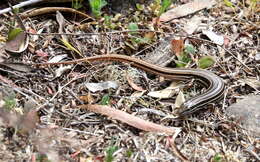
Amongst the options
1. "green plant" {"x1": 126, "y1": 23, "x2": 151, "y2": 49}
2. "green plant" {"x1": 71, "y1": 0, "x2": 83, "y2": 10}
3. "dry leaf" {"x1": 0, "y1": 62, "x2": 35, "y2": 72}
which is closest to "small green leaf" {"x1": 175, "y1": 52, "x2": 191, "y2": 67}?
"green plant" {"x1": 126, "y1": 23, "x2": 151, "y2": 49}

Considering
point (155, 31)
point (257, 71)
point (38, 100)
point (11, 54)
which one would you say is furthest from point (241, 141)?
point (11, 54)

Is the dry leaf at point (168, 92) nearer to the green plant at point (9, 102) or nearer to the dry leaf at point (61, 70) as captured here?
the dry leaf at point (61, 70)

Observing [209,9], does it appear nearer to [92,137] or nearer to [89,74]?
[89,74]

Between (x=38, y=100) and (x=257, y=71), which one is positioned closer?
(x=38, y=100)

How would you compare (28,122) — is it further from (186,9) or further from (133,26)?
(186,9)

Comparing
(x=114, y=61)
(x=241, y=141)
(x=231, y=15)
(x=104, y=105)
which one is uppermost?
(x=231, y=15)

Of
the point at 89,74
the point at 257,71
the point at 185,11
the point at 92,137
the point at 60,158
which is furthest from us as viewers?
the point at 185,11
